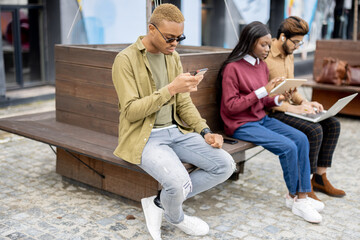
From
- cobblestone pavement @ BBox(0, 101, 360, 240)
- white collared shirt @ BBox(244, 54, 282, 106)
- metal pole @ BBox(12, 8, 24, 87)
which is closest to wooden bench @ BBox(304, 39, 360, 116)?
cobblestone pavement @ BBox(0, 101, 360, 240)

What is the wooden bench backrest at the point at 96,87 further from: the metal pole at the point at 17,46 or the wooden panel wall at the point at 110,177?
the metal pole at the point at 17,46

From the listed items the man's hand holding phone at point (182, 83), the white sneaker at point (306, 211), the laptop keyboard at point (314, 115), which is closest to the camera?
the man's hand holding phone at point (182, 83)

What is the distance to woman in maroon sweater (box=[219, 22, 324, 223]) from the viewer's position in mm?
4131

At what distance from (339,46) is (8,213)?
6.44 meters

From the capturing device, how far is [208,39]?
12117mm

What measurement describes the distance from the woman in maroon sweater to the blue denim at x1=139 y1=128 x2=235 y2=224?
25.5 inches

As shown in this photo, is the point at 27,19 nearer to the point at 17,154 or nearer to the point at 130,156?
the point at 17,154

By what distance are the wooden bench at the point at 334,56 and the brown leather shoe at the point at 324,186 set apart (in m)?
3.32

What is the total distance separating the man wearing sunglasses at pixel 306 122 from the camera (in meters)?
4.46

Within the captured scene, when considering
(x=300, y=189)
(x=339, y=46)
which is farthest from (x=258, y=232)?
(x=339, y=46)

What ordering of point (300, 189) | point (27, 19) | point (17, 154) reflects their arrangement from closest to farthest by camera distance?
→ point (300, 189) < point (17, 154) < point (27, 19)

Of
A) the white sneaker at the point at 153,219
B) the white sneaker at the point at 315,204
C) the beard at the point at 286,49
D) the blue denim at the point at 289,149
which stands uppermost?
the beard at the point at 286,49

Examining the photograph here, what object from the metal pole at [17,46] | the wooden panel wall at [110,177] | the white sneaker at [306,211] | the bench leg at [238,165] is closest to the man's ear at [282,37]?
the bench leg at [238,165]

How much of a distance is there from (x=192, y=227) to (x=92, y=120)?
5.02ft
